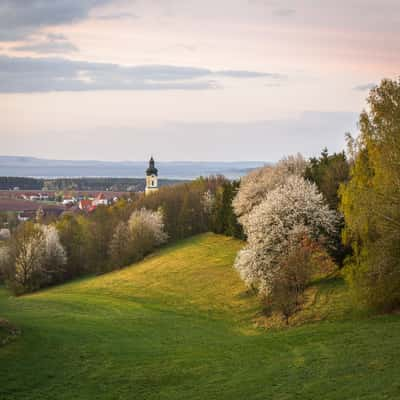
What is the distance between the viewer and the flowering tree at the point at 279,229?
4297cm

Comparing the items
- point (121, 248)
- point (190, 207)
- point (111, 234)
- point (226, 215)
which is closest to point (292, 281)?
point (226, 215)

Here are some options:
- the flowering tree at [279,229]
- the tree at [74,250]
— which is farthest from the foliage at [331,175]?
the tree at [74,250]

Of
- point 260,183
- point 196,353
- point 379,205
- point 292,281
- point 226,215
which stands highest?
point 260,183

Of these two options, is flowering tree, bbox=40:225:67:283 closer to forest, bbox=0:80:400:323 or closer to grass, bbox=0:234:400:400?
forest, bbox=0:80:400:323

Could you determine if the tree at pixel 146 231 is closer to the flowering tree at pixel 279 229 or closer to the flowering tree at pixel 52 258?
the flowering tree at pixel 52 258

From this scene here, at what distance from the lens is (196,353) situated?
2709cm

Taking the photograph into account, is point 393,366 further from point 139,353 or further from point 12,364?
point 12,364

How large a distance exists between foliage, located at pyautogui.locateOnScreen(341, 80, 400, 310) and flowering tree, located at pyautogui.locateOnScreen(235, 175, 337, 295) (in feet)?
35.7

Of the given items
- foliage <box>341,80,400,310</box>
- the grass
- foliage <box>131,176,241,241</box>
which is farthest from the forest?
the grass

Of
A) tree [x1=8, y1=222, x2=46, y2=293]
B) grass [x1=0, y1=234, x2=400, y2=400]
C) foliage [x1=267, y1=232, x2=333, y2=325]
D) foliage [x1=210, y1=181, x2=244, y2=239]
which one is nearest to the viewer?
grass [x1=0, y1=234, x2=400, y2=400]

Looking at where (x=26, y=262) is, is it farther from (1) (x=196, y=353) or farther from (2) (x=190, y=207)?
(1) (x=196, y=353)

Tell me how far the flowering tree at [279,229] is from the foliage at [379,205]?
35.7 feet

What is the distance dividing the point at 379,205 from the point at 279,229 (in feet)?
48.4

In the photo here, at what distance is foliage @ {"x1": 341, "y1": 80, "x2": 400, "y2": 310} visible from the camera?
95.3 ft
